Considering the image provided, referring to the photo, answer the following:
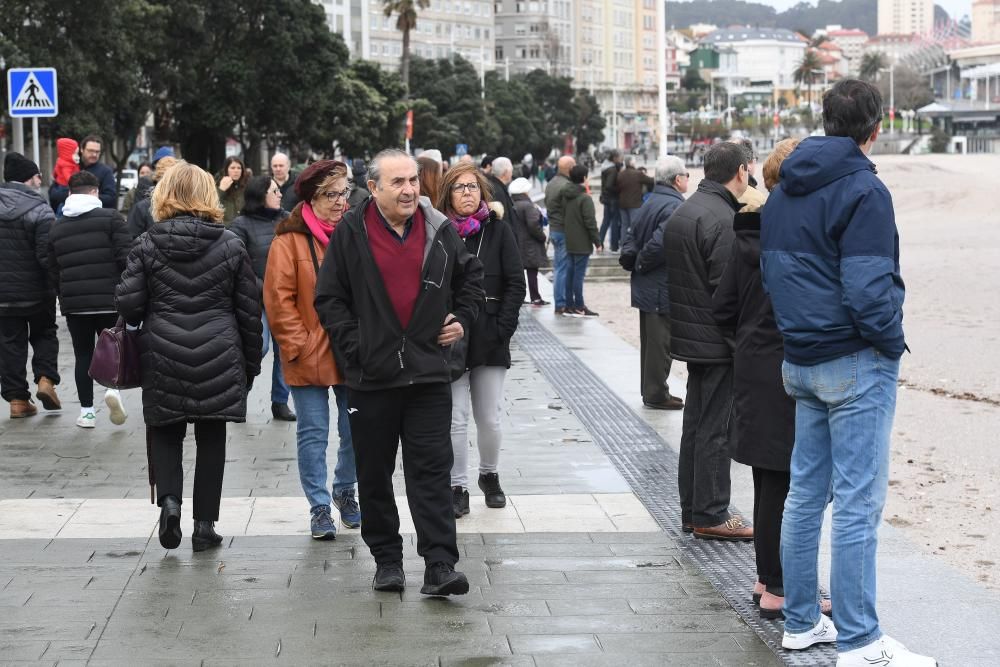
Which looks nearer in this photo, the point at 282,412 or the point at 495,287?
the point at 495,287

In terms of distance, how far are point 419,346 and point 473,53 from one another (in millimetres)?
161958

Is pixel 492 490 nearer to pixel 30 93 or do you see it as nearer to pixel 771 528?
pixel 771 528

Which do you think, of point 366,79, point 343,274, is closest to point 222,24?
point 366,79

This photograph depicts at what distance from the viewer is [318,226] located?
6898 millimetres

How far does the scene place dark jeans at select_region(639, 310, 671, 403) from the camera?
35.6 feet

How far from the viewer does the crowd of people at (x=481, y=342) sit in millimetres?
4879

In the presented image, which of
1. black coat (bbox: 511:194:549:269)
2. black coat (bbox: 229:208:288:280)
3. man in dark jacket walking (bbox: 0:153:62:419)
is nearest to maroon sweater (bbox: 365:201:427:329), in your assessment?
black coat (bbox: 229:208:288:280)

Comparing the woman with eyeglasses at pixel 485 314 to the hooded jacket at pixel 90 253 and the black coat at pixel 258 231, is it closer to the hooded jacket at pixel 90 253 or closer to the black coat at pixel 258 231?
the black coat at pixel 258 231

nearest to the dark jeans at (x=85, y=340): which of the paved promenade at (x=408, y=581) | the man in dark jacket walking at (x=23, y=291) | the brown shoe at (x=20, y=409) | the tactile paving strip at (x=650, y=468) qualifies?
the man in dark jacket walking at (x=23, y=291)

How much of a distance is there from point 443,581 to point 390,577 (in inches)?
9.9

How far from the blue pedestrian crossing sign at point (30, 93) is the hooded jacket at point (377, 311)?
1188 cm

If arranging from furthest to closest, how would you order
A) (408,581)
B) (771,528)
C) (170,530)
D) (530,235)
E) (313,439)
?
(530,235), (313,439), (170,530), (408,581), (771,528)

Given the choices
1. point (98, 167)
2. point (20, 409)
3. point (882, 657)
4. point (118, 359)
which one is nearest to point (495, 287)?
point (118, 359)

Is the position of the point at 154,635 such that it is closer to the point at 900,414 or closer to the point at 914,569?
the point at 914,569
